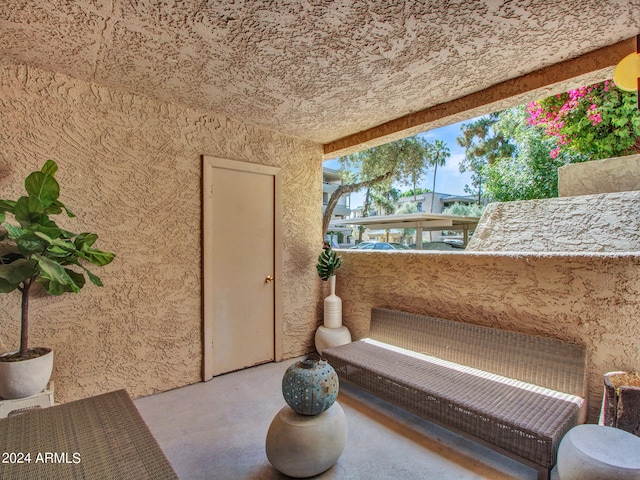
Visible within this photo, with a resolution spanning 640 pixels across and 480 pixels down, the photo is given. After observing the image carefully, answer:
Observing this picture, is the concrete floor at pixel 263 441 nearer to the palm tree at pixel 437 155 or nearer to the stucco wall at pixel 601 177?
the stucco wall at pixel 601 177

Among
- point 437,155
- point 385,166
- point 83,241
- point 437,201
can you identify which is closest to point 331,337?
point 83,241

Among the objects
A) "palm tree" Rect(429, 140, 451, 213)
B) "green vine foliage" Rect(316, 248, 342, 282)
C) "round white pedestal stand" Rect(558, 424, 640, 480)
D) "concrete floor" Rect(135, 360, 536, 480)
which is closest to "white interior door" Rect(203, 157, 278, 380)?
"concrete floor" Rect(135, 360, 536, 480)

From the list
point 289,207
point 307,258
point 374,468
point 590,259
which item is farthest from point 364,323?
point 590,259

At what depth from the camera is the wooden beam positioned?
2500mm

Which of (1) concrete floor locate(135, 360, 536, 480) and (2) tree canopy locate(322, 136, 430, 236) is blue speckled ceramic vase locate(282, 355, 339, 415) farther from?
(2) tree canopy locate(322, 136, 430, 236)

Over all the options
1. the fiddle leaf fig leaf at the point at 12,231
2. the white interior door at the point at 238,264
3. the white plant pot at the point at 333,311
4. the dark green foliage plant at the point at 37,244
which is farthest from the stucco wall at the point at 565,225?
the fiddle leaf fig leaf at the point at 12,231

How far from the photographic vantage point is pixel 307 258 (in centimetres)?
469

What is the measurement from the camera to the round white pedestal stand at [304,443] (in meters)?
2.08

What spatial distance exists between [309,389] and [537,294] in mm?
2239

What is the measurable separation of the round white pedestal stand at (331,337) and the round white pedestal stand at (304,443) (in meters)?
2.05

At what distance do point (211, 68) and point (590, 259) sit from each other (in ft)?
11.6

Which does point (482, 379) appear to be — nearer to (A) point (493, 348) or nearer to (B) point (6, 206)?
(A) point (493, 348)

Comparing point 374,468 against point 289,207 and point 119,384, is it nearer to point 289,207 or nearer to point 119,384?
point 119,384

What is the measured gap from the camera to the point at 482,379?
280 cm
